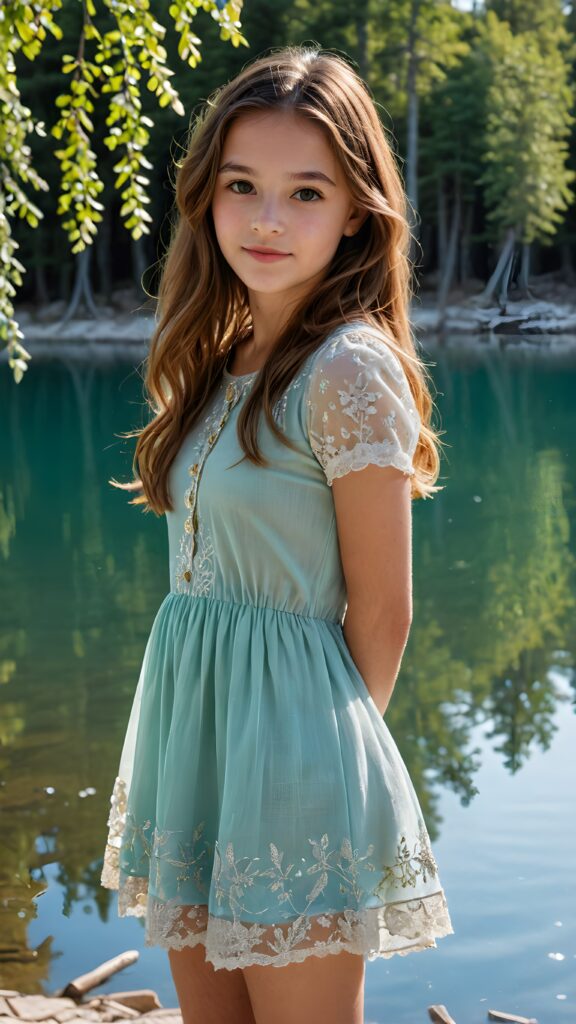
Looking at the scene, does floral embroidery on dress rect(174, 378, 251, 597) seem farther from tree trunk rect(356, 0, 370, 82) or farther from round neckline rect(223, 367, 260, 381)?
tree trunk rect(356, 0, 370, 82)

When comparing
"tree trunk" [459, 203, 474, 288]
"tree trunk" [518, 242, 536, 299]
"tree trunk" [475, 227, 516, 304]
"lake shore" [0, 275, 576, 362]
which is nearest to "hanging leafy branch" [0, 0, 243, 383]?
"lake shore" [0, 275, 576, 362]

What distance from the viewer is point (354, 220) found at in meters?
1.73

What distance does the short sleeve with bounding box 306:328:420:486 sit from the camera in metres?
1.52

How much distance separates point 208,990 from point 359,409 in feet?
2.56

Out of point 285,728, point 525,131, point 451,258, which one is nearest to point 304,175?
point 285,728

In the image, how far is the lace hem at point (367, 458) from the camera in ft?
4.98

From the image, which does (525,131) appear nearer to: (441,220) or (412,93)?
(412,93)

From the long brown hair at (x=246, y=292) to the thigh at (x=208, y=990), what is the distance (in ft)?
2.00

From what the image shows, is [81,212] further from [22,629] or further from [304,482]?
[22,629]

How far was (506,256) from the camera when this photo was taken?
3353cm

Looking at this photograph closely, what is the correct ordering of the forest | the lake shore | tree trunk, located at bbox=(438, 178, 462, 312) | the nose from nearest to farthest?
the nose
the lake shore
the forest
tree trunk, located at bbox=(438, 178, 462, 312)

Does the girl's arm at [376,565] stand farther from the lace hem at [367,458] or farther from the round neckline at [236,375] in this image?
the round neckline at [236,375]

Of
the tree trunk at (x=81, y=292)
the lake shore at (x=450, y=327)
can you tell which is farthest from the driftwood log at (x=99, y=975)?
the tree trunk at (x=81, y=292)

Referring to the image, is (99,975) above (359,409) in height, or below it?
below
